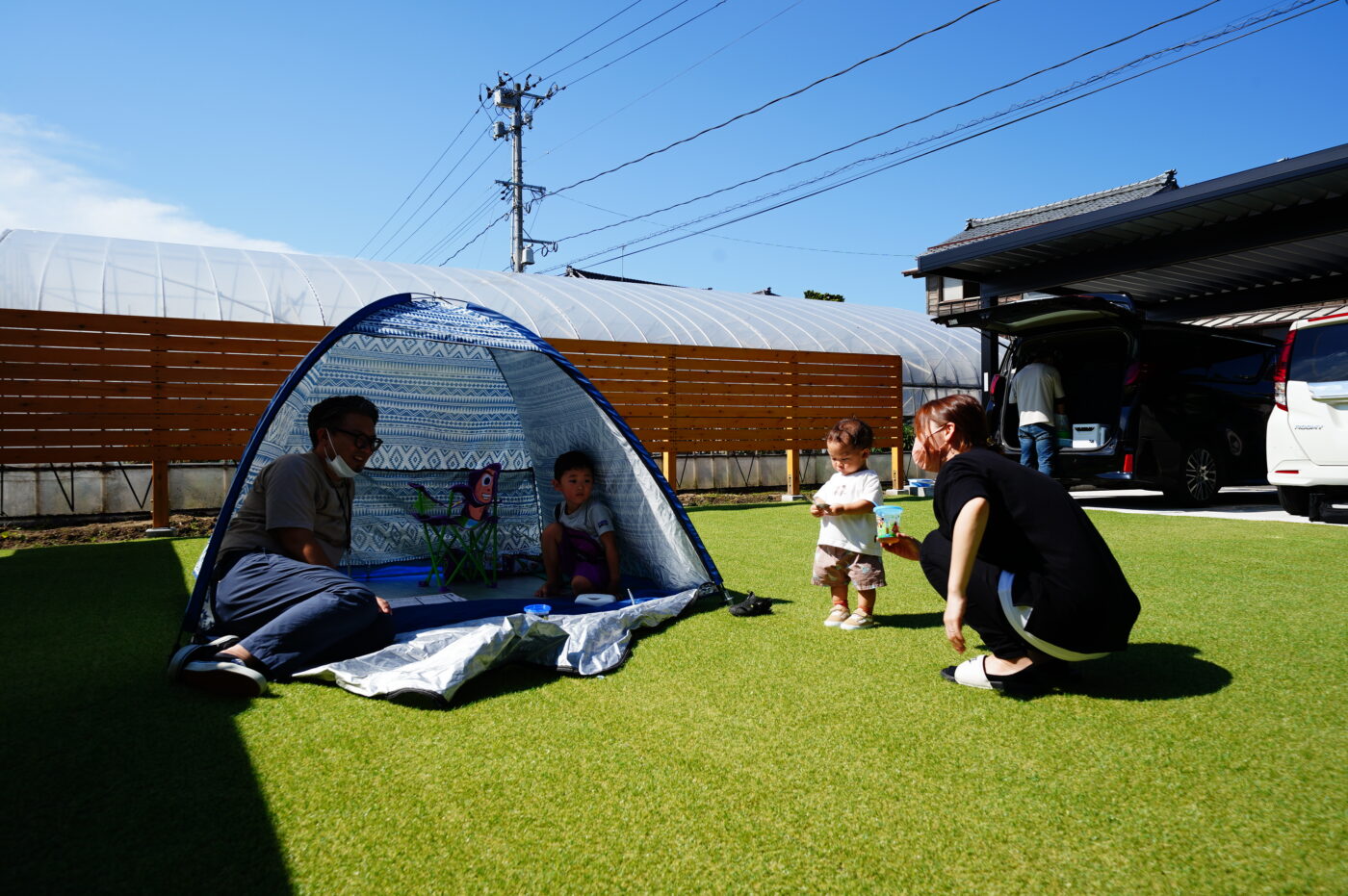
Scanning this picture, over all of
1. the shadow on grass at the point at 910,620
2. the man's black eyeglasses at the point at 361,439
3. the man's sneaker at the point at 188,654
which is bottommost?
the shadow on grass at the point at 910,620

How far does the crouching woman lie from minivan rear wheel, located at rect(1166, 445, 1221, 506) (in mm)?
6792

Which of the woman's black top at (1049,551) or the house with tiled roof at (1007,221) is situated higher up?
the house with tiled roof at (1007,221)

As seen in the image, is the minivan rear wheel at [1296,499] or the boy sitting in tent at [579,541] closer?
the boy sitting in tent at [579,541]

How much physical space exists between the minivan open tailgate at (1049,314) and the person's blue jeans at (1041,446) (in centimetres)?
104

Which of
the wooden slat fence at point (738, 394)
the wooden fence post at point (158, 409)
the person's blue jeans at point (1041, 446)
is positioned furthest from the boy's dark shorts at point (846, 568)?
the wooden fence post at point (158, 409)

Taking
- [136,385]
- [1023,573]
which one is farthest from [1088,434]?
[136,385]

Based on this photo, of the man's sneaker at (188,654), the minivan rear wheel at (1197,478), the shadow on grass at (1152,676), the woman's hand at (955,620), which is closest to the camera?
the woman's hand at (955,620)

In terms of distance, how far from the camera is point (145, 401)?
771 cm

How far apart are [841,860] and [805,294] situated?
30.0 m

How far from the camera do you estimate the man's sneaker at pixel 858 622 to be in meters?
3.73

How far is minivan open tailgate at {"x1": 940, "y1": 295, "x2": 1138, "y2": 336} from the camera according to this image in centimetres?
741

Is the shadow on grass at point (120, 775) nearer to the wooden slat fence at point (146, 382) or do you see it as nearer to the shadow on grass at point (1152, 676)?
the shadow on grass at point (1152, 676)

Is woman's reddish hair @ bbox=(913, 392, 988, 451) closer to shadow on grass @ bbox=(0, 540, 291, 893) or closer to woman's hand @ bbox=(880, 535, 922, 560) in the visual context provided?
woman's hand @ bbox=(880, 535, 922, 560)

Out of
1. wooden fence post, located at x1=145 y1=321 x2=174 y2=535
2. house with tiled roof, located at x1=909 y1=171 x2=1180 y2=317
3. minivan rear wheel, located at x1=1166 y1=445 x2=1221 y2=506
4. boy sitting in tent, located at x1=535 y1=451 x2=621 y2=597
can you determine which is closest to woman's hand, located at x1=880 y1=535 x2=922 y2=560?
boy sitting in tent, located at x1=535 y1=451 x2=621 y2=597
